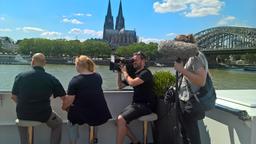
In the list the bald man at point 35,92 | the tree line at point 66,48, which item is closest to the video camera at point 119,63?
the bald man at point 35,92

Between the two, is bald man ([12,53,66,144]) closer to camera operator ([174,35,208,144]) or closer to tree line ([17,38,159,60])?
camera operator ([174,35,208,144])

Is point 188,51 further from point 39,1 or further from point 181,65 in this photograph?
point 39,1

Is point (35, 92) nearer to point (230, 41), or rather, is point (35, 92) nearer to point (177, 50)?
point (177, 50)

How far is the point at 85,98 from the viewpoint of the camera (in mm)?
3121

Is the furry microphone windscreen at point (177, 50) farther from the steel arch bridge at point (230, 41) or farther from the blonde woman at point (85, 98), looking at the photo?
the steel arch bridge at point (230, 41)

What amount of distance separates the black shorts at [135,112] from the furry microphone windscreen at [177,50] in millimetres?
801

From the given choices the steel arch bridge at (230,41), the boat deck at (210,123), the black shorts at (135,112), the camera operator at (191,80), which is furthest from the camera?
the steel arch bridge at (230,41)

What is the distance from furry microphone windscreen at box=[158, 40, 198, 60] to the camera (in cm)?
264

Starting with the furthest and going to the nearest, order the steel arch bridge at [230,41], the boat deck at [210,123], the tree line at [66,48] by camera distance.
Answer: the steel arch bridge at [230,41]
the tree line at [66,48]
the boat deck at [210,123]

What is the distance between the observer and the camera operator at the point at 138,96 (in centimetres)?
332

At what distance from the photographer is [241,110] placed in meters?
2.73

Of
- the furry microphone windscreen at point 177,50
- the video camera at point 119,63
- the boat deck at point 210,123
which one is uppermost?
the furry microphone windscreen at point 177,50

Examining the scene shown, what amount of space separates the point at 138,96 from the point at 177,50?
0.87m

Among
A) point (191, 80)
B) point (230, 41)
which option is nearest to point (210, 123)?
point (191, 80)
